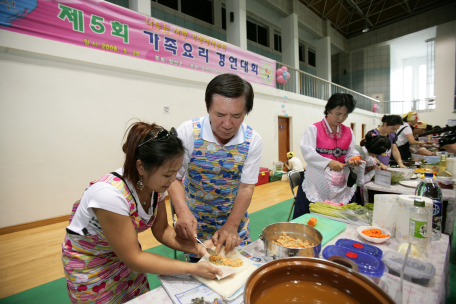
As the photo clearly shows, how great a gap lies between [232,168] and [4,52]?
3.59m

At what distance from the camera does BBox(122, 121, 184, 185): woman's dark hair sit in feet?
2.70

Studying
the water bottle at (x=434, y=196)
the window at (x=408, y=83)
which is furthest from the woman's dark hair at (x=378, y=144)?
the window at (x=408, y=83)

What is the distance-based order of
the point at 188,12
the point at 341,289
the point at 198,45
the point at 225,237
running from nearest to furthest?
the point at 341,289 → the point at 225,237 → the point at 198,45 → the point at 188,12

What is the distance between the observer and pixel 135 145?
2.76 feet

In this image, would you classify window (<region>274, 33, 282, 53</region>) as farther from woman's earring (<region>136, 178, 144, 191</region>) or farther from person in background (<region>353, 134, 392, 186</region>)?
woman's earring (<region>136, 178, 144, 191</region>)

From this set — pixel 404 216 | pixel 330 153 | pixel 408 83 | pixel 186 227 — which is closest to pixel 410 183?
pixel 330 153

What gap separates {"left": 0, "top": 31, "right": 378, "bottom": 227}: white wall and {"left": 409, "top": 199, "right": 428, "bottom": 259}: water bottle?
347cm

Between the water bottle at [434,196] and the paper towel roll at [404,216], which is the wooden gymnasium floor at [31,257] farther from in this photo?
the water bottle at [434,196]

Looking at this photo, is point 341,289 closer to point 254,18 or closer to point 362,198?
point 362,198

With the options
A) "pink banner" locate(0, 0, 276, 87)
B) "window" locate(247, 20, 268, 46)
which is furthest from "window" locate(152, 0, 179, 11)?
"window" locate(247, 20, 268, 46)

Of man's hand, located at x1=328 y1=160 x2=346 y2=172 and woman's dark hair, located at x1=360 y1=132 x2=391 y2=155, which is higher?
woman's dark hair, located at x1=360 y1=132 x2=391 y2=155

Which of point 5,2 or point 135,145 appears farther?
point 5,2

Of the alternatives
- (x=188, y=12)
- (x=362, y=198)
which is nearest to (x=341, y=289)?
(x=362, y=198)

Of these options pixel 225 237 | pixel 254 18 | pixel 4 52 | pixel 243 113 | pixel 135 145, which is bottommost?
pixel 225 237
